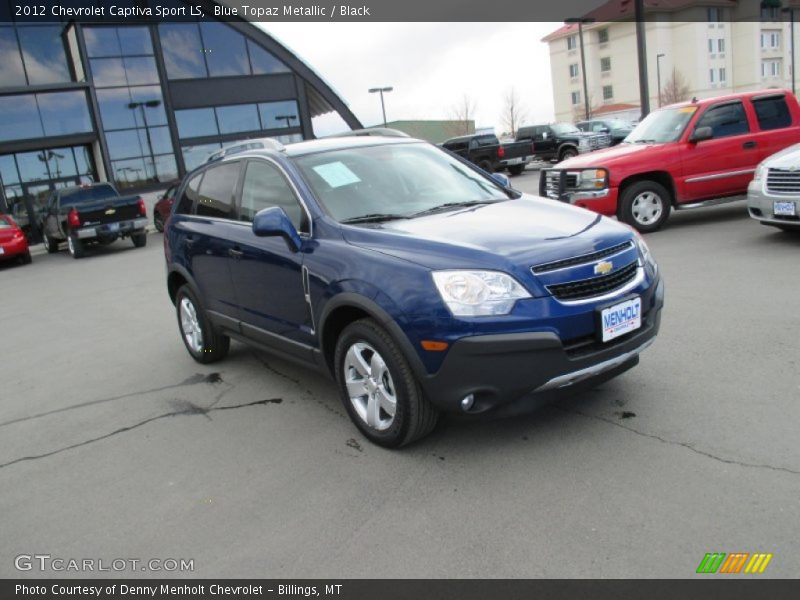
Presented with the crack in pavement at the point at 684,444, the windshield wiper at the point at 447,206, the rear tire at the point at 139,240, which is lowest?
the crack in pavement at the point at 684,444

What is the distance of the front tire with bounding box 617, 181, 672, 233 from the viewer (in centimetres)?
977

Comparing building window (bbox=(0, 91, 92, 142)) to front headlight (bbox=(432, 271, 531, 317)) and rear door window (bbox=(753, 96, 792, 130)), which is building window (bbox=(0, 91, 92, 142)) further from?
front headlight (bbox=(432, 271, 531, 317))

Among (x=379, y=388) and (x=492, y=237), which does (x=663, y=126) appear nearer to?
(x=492, y=237)

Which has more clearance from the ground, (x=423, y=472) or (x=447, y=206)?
(x=447, y=206)

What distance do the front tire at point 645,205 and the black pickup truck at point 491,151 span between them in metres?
17.5

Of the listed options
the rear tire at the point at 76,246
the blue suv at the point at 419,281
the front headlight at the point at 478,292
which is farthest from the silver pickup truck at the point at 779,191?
the rear tire at the point at 76,246

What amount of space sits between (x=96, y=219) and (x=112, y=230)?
1.54 ft

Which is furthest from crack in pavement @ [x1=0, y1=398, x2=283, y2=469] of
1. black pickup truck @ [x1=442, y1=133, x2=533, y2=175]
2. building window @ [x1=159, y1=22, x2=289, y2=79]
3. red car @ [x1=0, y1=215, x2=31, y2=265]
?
building window @ [x1=159, y1=22, x2=289, y2=79]

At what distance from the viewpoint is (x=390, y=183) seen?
452 centimetres

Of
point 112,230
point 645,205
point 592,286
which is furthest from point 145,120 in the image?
point 592,286

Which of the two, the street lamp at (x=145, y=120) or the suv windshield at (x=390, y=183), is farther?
the street lamp at (x=145, y=120)

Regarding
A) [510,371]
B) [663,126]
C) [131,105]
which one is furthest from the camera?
[131,105]

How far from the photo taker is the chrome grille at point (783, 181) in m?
7.60

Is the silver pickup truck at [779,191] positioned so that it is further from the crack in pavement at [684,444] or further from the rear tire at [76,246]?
the rear tire at [76,246]
